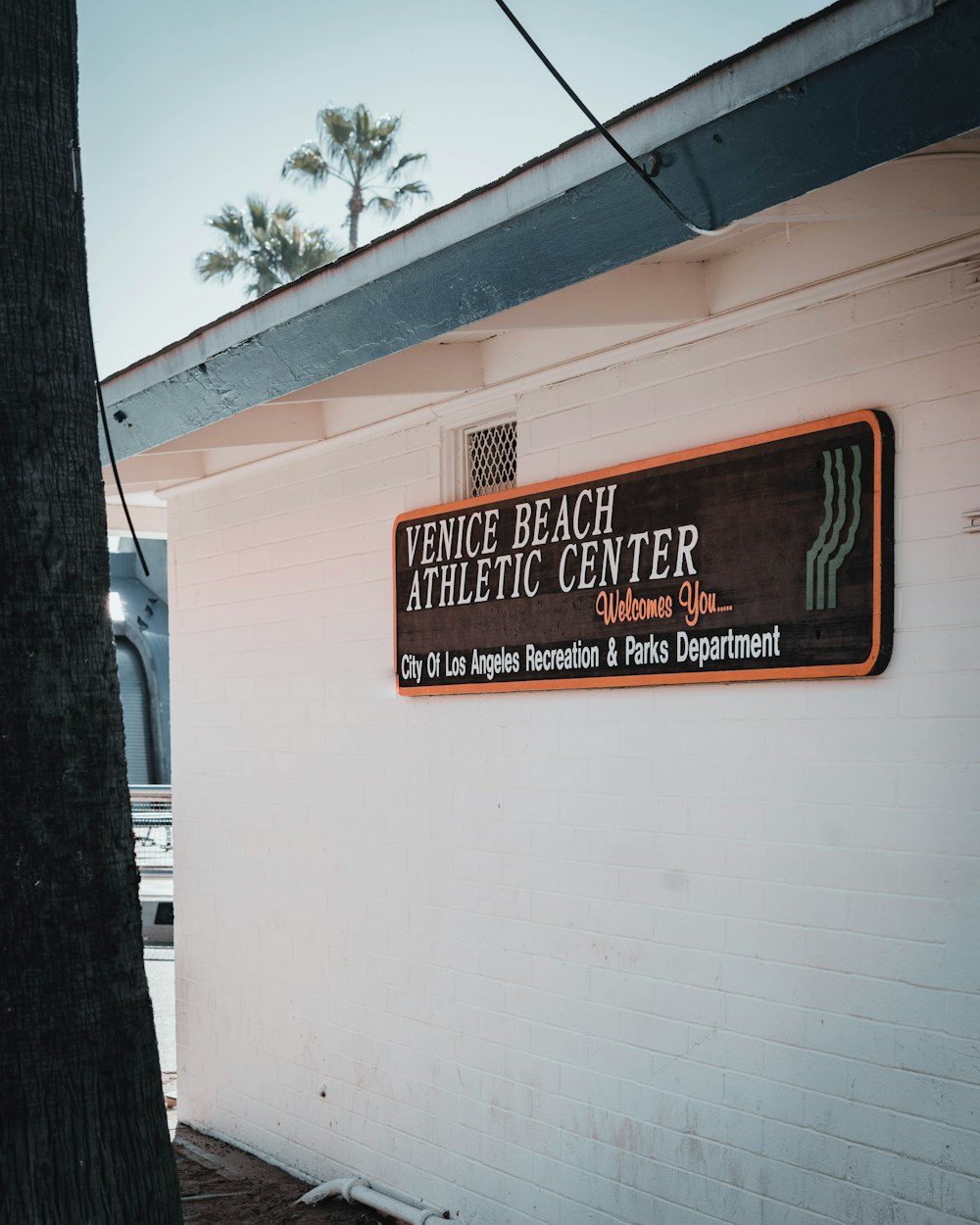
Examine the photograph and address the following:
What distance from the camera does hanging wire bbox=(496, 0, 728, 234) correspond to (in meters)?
3.02

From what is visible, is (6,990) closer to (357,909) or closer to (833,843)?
(833,843)

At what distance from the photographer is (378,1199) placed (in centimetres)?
600

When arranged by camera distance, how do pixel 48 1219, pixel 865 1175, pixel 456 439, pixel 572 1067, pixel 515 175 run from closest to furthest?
pixel 48 1219 → pixel 515 175 → pixel 865 1175 → pixel 572 1067 → pixel 456 439

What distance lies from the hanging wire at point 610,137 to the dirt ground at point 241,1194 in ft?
15.3

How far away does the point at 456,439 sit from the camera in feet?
19.7

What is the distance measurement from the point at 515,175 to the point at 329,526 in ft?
10.4

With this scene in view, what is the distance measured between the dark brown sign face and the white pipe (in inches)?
90.6

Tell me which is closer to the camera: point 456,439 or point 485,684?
point 485,684

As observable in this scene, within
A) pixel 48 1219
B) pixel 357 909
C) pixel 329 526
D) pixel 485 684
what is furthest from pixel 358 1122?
pixel 48 1219

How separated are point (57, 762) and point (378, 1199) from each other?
3967mm

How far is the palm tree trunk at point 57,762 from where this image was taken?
279 centimetres

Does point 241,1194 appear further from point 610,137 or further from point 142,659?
point 142,659

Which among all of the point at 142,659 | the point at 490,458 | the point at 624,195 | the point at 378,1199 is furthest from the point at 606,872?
the point at 142,659

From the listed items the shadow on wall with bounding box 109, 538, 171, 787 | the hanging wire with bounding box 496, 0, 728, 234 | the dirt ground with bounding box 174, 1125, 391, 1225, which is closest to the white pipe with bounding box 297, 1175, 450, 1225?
the dirt ground with bounding box 174, 1125, 391, 1225
